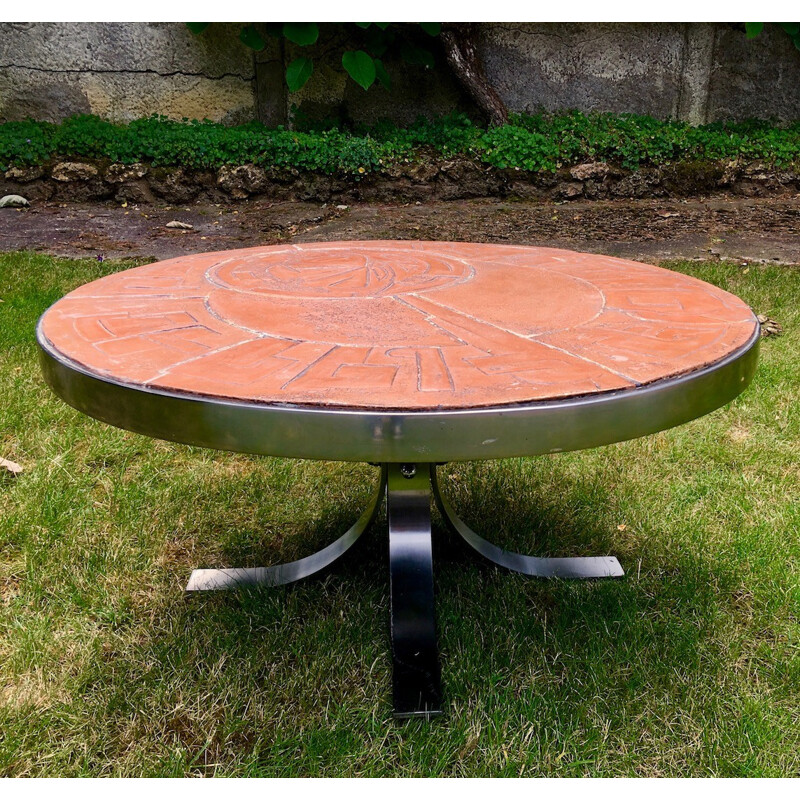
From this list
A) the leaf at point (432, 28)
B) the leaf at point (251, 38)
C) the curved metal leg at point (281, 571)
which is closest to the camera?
the curved metal leg at point (281, 571)

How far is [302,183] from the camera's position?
5953 millimetres

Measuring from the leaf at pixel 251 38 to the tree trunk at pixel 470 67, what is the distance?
1.37m

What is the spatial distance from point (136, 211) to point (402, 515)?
16.1 ft

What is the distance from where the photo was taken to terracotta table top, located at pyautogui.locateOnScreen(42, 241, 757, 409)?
1.10 meters

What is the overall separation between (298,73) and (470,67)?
1.34m

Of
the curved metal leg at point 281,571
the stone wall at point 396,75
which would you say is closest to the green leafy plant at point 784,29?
the stone wall at point 396,75

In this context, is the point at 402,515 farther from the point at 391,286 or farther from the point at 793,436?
the point at 793,436

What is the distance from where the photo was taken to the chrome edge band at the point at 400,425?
1.03 meters

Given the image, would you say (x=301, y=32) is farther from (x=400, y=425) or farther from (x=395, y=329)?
(x=400, y=425)

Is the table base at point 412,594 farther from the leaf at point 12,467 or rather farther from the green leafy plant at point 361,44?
the green leafy plant at point 361,44

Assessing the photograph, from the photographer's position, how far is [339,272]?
→ 1.86 metres

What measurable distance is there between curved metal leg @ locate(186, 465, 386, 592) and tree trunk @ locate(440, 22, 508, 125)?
16.5 feet

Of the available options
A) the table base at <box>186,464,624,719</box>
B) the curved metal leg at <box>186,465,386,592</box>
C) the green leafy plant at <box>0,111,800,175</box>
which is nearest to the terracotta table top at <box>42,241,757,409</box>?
the table base at <box>186,464,624,719</box>

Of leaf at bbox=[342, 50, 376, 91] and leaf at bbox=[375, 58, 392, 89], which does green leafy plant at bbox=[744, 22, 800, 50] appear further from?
leaf at bbox=[342, 50, 376, 91]
